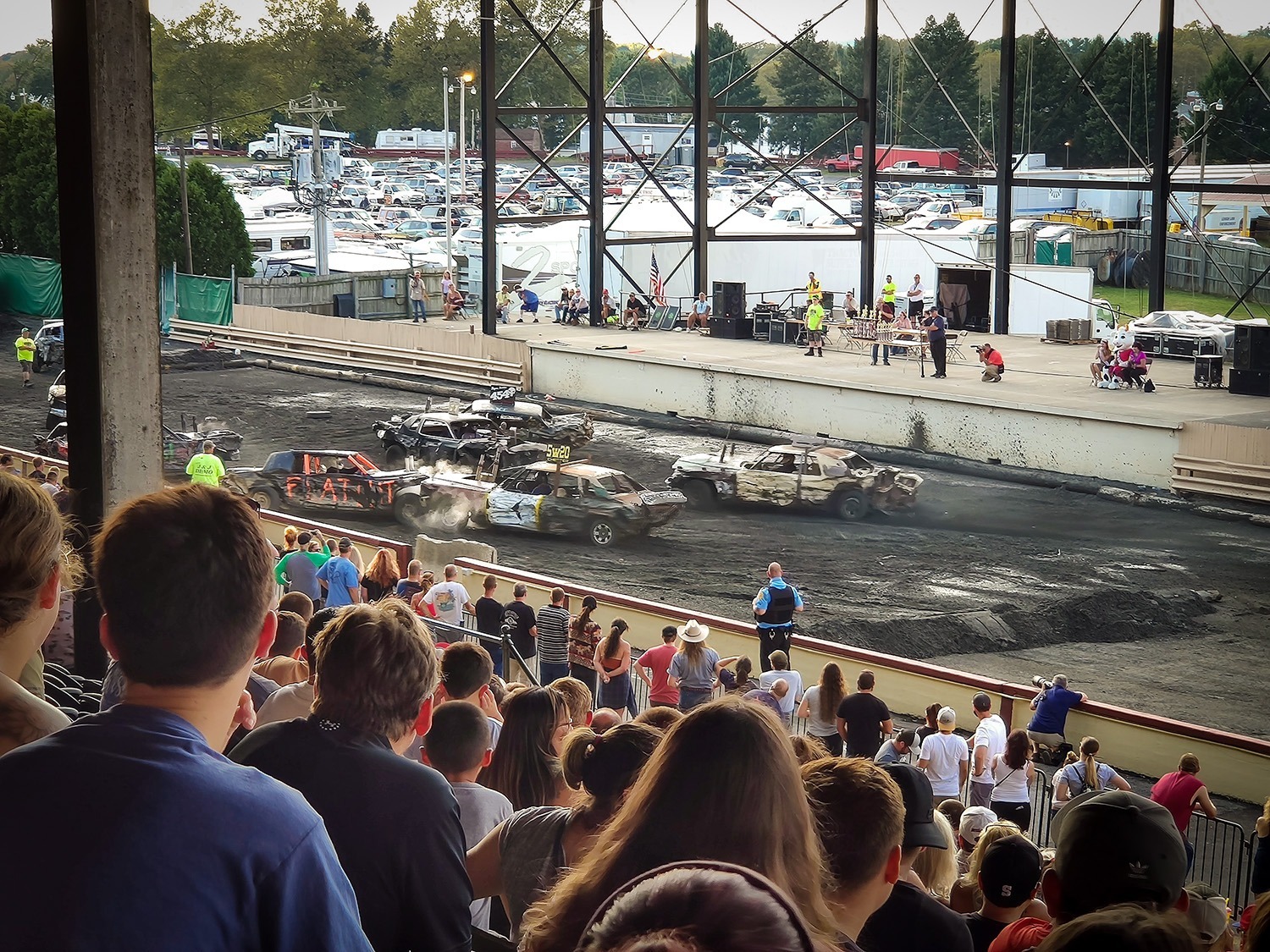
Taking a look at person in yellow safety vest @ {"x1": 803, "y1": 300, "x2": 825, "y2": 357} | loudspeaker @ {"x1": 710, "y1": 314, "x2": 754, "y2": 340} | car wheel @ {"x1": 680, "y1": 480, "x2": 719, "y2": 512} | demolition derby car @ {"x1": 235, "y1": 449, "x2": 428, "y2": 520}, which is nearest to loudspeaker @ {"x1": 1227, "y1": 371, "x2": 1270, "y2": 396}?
person in yellow safety vest @ {"x1": 803, "y1": 300, "x2": 825, "y2": 357}

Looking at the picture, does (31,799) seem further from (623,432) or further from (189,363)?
(189,363)

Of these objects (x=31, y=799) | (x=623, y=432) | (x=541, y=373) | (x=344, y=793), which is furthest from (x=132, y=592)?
(x=541, y=373)

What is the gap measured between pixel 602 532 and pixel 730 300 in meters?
17.3

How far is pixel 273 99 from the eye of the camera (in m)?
85.8

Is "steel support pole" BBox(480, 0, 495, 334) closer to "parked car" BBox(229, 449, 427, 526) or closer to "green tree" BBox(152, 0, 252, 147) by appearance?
"parked car" BBox(229, 449, 427, 526)

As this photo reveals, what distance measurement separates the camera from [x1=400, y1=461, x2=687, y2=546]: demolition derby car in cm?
2520

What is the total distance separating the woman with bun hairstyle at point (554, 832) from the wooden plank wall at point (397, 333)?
113 feet

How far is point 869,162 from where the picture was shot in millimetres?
44750

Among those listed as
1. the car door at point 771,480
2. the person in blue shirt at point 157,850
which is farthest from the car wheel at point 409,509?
the person in blue shirt at point 157,850

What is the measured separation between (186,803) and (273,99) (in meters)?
88.6

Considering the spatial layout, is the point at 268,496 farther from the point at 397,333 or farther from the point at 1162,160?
the point at 1162,160

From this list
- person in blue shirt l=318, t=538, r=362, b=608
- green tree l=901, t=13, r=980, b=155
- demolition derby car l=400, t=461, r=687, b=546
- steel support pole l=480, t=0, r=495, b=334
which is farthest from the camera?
green tree l=901, t=13, r=980, b=155

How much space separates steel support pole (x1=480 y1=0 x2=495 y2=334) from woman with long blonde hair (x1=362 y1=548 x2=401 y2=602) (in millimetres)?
25067

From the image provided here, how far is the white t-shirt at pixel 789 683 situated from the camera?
12125 millimetres
